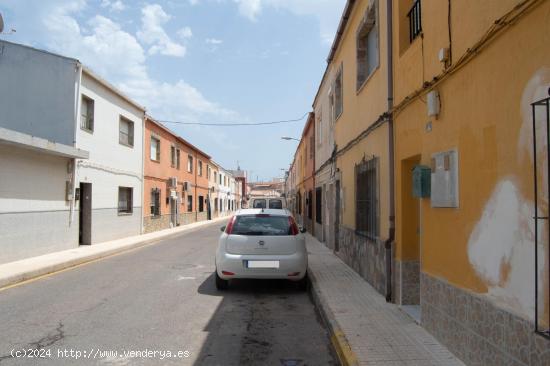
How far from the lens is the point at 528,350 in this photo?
3.11 metres

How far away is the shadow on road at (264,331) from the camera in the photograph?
4.67 metres

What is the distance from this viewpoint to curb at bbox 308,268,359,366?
14.5ft

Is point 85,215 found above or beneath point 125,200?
beneath

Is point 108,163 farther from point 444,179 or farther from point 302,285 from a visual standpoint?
point 444,179

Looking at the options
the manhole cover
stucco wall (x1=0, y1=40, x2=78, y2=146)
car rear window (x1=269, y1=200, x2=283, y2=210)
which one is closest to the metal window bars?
the manhole cover

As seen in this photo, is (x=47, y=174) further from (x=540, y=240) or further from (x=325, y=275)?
(x=540, y=240)

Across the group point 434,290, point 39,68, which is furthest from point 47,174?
point 434,290

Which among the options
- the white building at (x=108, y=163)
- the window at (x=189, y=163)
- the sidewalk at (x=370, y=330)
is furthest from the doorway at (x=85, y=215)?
the window at (x=189, y=163)

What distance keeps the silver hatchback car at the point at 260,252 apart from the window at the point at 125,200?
481 inches

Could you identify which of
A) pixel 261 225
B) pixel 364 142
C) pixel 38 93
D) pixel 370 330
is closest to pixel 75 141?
pixel 38 93

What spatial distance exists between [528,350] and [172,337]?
3.77 metres

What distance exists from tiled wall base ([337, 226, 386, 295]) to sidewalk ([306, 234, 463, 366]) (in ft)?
0.64

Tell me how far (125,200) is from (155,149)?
5492mm

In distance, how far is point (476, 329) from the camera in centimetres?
390
